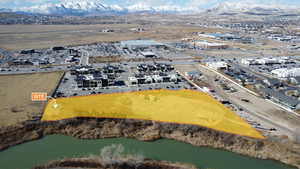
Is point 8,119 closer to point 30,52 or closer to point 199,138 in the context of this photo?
point 199,138

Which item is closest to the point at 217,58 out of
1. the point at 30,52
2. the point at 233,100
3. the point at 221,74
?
the point at 221,74

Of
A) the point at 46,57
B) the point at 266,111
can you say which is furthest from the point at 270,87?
the point at 46,57

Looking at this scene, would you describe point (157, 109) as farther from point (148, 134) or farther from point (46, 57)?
point (46, 57)

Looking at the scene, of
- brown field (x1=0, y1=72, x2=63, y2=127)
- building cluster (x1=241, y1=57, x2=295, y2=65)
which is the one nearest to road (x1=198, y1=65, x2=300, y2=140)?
building cluster (x1=241, y1=57, x2=295, y2=65)

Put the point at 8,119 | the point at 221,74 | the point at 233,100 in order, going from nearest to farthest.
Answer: the point at 8,119 < the point at 233,100 < the point at 221,74

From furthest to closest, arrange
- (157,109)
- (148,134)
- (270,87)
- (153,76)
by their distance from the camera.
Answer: (153,76), (270,87), (157,109), (148,134)

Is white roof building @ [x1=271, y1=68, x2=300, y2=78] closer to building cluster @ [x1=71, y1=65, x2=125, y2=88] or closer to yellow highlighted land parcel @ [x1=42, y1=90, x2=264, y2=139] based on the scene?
yellow highlighted land parcel @ [x1=42, y1=90, x2=264, y2=139]

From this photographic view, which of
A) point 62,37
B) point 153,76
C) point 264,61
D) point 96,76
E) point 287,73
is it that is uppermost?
point 62,37

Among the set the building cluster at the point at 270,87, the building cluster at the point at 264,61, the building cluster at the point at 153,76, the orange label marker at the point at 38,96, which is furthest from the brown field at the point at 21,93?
the building cluster at the point at 264,61
